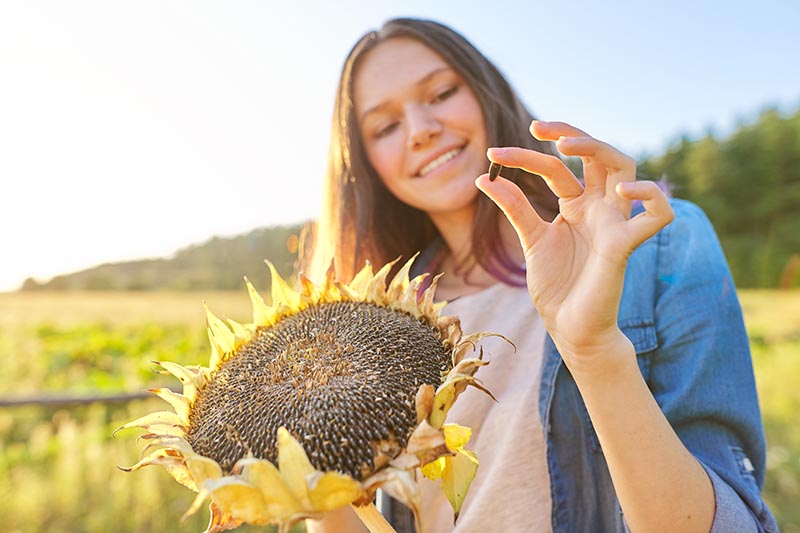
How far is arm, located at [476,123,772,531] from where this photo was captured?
43.8 inches

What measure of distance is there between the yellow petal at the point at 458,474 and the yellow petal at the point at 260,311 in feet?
1.67

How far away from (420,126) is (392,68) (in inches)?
11.4

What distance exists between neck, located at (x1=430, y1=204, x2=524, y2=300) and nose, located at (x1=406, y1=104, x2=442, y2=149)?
35 centimetres

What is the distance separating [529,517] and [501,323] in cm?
59

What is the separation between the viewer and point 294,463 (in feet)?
3.15

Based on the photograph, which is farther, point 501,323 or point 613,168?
point 501,323

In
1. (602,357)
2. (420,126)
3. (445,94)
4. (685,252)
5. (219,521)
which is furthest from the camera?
(445,94)

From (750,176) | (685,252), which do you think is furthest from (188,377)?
(750,176)

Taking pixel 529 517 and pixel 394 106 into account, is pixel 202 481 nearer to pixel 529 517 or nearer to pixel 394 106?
pixel 529 517

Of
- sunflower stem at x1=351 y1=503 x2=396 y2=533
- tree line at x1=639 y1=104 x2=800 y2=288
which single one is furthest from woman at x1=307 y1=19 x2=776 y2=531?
tree line at x1=639 y1=104 x2=800 y2=288

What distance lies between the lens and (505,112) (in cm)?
232

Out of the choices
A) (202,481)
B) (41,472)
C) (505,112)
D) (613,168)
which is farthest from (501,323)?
(41,472)

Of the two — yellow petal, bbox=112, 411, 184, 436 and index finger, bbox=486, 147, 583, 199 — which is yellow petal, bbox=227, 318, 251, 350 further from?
index finger, bbox=486, 147, 583, 199

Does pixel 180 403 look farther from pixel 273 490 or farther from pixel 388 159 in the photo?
pixel 388 159
